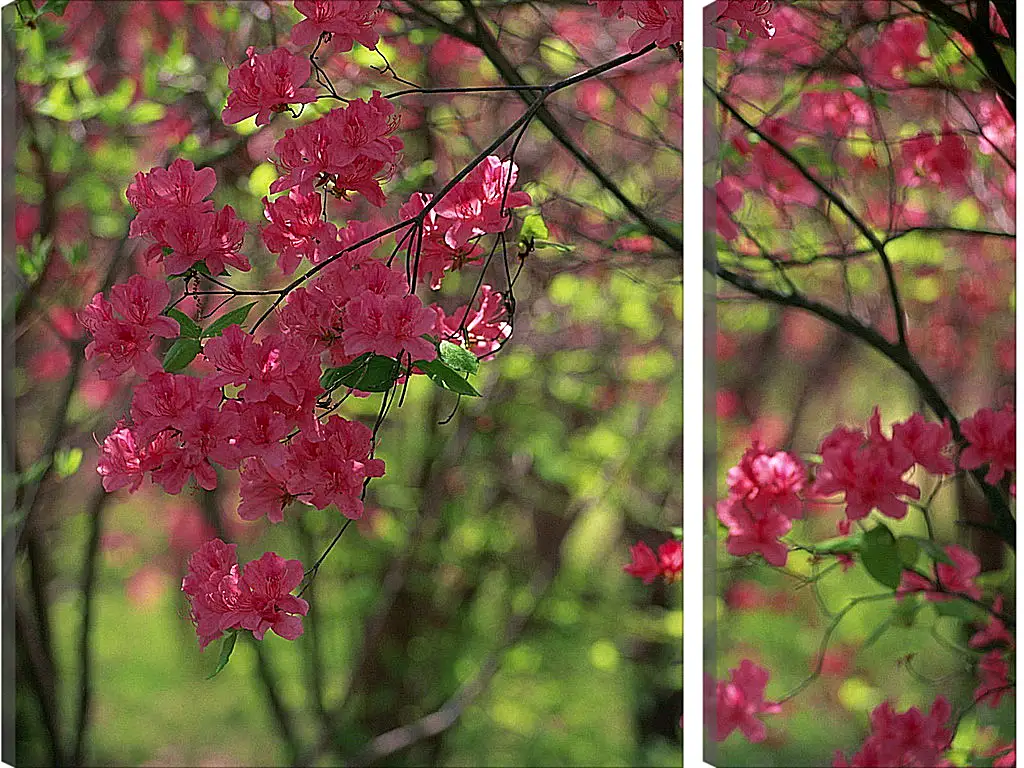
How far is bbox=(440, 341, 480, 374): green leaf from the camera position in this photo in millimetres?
823

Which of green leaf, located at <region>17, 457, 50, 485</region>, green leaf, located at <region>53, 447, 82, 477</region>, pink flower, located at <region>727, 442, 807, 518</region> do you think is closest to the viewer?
pink flower, located at <region>727, 442, 807, 518</region>

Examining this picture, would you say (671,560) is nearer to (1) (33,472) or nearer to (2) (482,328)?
(2) (482,328)

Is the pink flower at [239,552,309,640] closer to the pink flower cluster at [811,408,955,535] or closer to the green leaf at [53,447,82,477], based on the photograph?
the pink flower cluster at [811,408,955,535]

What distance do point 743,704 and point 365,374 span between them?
2.32ft

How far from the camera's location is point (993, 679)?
850mm

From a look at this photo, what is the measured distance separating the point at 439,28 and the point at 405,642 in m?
1.22

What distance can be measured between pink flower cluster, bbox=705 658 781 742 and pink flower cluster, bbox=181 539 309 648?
0.62m

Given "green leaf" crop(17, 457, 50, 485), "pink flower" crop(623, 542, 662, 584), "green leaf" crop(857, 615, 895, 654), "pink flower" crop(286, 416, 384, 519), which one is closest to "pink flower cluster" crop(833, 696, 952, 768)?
"green leaf" crop(857, 615, 895, 654)

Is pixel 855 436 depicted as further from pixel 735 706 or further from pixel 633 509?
pixel 633 509

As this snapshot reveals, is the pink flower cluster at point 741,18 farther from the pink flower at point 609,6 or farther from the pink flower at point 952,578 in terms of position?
the pink flower at point 952,578

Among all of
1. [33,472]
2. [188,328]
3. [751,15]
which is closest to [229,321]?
[188,328]

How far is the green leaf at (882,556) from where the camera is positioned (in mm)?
982

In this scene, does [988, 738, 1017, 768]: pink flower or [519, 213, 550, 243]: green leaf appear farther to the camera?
[519, 213, 550, 243]: green leaf

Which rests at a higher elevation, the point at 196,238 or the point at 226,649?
the point at 196,238
